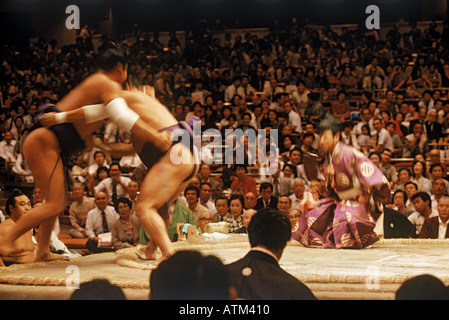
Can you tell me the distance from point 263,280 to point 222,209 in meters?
2.31

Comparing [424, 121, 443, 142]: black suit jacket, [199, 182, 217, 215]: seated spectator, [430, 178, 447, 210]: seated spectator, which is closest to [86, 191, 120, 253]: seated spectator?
[199, 182, 217, 215]: seated spectator

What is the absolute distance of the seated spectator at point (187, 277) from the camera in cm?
174

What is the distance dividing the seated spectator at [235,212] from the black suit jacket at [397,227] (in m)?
0.91

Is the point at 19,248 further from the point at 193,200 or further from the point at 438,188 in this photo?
the point at 438,188

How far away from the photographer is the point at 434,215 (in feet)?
13.4

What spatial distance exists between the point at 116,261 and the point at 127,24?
6835 mm

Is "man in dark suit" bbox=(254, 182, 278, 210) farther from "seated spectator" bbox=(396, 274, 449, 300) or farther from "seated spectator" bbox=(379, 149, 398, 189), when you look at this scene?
"seated spectator" bbox=(396, 274, 449, 300)

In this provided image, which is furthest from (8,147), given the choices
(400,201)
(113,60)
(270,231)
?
(270,231)

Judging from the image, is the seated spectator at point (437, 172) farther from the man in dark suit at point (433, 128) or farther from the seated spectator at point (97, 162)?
the seated spectator at point (97, 162)

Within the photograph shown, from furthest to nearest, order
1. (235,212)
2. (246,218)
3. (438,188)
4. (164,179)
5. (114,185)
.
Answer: (114,185), (438,188), (235,212), (246,218), (164,179)

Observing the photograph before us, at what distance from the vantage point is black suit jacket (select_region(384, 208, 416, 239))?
394 cm

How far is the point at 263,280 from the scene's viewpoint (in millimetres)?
1940

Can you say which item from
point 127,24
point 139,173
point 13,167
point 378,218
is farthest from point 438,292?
point 127,24

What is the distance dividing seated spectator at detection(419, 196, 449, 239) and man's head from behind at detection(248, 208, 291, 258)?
211cm
